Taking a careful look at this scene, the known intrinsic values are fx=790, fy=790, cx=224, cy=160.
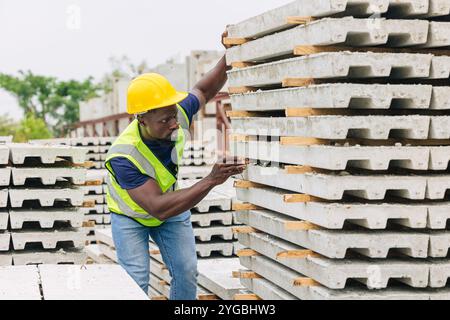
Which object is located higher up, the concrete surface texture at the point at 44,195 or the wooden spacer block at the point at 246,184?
the wooden spacer block at the point at 246,184

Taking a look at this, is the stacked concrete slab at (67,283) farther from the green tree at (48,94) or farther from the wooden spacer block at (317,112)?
the green tree at (48,94)

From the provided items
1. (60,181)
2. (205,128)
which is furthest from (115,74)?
(60,181)

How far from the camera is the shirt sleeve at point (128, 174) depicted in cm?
580

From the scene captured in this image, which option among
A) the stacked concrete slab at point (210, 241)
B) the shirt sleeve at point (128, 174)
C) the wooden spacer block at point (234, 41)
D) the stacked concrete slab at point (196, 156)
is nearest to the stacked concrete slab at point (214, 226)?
the stacked concrete slab at point (210, 241)

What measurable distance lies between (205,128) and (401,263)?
12.5m

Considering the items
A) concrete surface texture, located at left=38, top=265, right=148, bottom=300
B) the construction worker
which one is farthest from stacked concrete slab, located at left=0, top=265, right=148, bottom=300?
the construction worker

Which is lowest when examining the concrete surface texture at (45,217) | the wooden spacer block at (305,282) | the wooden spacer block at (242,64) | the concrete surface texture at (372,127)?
the wooden spacer block at (305,282)

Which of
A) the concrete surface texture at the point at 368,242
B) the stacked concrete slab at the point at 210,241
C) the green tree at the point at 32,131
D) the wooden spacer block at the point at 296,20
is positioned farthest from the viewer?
the green tree at the point at 32,131

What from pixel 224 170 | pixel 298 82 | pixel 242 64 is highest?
pixel 242 64

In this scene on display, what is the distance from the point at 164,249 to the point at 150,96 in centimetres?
131

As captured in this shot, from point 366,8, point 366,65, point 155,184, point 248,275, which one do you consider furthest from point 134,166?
point 366,8

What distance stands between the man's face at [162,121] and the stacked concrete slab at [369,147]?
1011 millimetres

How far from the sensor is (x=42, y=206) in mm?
6590

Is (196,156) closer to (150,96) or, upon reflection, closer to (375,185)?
(150,96)
